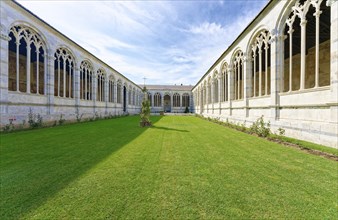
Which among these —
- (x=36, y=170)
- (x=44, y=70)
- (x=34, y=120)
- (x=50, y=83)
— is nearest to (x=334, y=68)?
(x=36, y=170)

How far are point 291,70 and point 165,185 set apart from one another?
29.6 feet

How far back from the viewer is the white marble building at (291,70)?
21.7ft

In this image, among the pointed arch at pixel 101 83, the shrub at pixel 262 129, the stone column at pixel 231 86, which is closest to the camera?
the shrub at pixel 262 129

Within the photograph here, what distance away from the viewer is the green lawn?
254 centimetres

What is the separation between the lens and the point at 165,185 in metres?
3.40

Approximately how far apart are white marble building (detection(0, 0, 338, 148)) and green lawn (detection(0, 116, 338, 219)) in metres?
3.07

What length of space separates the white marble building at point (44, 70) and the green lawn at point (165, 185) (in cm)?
742

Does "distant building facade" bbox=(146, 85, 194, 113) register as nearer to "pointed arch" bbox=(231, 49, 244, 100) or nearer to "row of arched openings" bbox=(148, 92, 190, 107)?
"row of arched openings" bbox=(148, 92, 190, 107)

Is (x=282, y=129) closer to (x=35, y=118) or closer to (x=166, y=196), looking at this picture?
(x=166, y=196)

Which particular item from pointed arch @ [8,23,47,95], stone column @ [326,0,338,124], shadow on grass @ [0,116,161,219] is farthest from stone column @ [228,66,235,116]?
pointed arch @ [8,23,47,95]

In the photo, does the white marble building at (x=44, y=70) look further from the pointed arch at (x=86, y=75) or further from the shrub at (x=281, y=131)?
the shrub at (x=281, y=131)

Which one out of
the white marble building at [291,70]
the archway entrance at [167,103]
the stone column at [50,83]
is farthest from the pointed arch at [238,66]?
the archway entrance at [167,103]

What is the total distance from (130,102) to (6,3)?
1155 inches

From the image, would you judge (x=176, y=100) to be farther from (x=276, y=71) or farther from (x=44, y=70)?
(x=276, y=71)
